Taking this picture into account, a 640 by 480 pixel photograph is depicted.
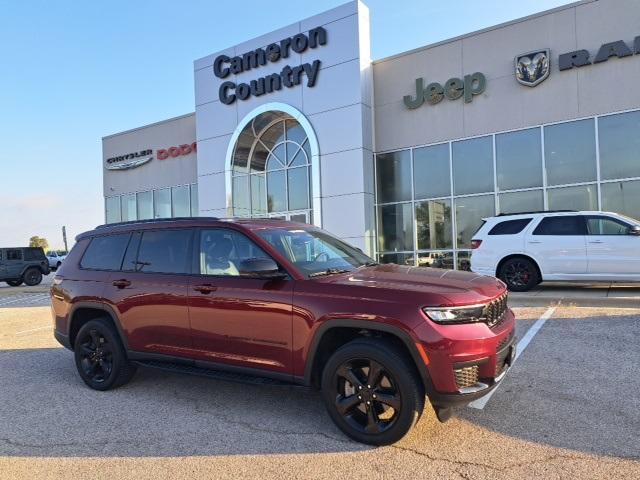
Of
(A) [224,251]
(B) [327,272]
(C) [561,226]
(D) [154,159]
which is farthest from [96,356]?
(D) [154,159]

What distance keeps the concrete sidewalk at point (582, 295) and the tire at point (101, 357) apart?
23.1 ft

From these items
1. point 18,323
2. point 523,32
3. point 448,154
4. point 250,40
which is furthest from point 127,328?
point 250,40

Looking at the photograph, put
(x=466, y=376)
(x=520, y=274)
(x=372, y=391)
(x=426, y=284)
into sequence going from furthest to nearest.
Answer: (x=520, y=274) → (x=426, y=284) → (x=372, y=391) → (x=466, y=376)

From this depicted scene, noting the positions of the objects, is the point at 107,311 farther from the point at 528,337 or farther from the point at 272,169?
the point at 272,169

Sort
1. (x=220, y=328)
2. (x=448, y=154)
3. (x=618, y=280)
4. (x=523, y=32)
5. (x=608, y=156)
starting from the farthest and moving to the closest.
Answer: (x=448, y=154)
(x=523, y=32)
(x=608, y=156)
(x=618, y=280)
(x=220, y=328)

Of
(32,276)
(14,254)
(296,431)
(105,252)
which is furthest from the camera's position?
(32,276)

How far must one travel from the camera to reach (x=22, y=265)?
928 inches

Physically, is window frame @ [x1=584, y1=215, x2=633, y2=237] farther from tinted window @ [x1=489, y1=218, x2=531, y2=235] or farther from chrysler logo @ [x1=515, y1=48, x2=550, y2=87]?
chrysler logo @ [x1=515, y1=48, x2=550, y2=87]

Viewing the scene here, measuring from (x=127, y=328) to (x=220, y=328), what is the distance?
1251 millimetres

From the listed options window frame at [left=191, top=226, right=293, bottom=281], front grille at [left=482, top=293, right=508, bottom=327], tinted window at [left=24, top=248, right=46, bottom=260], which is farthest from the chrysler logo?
tinted window at [left=24, top=248, right=46, bottom=260]

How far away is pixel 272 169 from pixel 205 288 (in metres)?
15.0

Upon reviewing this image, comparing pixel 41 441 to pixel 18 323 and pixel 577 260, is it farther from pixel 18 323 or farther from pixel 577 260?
pixel 577 260

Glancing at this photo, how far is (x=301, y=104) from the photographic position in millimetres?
17391

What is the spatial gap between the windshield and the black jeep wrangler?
74.6 feet
